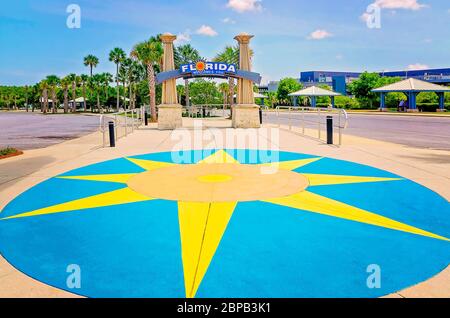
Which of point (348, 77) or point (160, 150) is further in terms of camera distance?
point (348, 77)

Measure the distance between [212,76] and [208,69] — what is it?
Result: 647 millimetres

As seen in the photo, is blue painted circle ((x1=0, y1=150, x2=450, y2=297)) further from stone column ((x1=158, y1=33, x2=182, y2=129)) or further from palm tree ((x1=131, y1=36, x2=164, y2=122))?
palm tree ((x1=131, y1=36, x2=164, y2=122))

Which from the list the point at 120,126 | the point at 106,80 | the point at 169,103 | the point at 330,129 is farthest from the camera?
the point at 106,80

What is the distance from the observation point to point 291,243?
4.51 meters

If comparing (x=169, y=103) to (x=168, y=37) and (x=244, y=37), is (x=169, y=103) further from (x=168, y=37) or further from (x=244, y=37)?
(x=244, y=37)

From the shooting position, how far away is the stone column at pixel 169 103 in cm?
2244

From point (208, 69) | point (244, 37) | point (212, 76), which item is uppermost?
point (244, 37)

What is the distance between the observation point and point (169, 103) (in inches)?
910

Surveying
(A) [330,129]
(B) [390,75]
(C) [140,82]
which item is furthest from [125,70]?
(B) [390,75]

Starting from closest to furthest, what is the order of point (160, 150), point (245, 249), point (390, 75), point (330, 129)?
point (245, 249) < point (160, 150) < point (330, 129) < point (390, 75)

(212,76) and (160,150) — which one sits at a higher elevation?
(212,76)

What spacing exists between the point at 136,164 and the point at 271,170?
3.94m

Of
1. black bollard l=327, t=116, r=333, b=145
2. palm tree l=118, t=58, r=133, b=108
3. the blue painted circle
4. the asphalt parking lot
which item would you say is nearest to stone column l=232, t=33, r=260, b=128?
black bollard l=327, t=116, r=333, b=145
